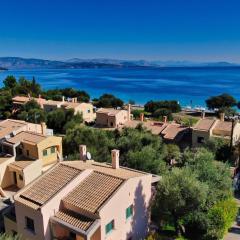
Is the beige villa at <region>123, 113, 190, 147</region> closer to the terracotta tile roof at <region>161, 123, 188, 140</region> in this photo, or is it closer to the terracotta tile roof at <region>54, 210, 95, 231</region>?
the terracotta tile roof at <region>161, 123, 188, 140</region>

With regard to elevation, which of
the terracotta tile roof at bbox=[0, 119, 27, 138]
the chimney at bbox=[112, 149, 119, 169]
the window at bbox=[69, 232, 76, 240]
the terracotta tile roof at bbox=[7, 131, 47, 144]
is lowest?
the window at bbox=[69, 232, 76, 240]

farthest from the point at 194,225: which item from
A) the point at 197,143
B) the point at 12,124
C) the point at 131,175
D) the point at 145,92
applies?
the point at 145,92

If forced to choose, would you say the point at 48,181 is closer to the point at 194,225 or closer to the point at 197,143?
the point at 194,225

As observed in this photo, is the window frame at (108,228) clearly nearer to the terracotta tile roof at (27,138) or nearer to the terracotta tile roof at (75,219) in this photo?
the terracotta tile roof at (75,219)

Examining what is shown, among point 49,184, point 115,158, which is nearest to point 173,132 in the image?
point 115,158

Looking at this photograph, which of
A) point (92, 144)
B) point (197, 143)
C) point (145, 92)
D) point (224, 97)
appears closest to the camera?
point (92, 144)

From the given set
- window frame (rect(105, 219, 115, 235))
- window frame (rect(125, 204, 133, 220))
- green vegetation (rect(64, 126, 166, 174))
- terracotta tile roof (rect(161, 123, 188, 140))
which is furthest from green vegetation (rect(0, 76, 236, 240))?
terracotta tile roof (rect(161, 123, 188, 140))

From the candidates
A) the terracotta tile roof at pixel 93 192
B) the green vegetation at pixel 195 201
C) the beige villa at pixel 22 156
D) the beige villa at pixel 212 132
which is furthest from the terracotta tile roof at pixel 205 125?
the terracotta tile roof at pixel 93 192
